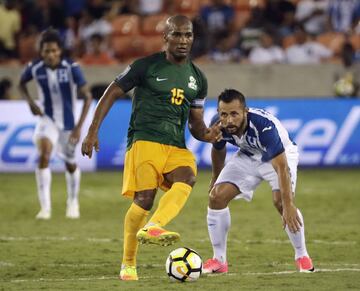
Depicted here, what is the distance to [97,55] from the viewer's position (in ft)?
74.6

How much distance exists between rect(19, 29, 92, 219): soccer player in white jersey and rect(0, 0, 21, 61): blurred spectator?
29.6 feet

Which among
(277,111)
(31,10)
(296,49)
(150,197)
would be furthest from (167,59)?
(31,10)

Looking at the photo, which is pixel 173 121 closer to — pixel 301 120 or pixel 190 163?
pixel 190 163

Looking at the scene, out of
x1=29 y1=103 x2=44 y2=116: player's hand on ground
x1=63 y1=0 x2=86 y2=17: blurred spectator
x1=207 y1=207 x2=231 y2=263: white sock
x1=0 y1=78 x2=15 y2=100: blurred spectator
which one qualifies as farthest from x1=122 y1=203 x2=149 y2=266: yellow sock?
x1=63 y1=0 x2=86 y2=17: blurred spectator

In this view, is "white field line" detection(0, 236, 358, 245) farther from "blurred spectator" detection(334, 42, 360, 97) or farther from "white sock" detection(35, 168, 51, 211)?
"blurred spectator" detection(334, 42, 360, 97)

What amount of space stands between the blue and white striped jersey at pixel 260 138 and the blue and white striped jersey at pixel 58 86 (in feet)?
15.8

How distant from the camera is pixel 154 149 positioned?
30.3 feet

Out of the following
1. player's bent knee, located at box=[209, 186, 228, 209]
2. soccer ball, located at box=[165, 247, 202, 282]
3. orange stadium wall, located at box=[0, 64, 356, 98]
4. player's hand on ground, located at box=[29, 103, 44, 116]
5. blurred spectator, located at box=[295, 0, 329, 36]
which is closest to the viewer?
soccer ball, located at box=[165, 247, 202, 282]

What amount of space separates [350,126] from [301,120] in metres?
0.89

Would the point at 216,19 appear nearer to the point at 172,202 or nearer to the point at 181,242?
the point at 181,242

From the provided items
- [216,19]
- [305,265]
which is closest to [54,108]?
[305,265]

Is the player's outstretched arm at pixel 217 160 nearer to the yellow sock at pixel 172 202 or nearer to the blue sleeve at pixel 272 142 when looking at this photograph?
the blue sleeve at pixel 272 142

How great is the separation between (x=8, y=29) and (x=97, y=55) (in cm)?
211

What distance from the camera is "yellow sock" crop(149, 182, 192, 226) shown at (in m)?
8.95
